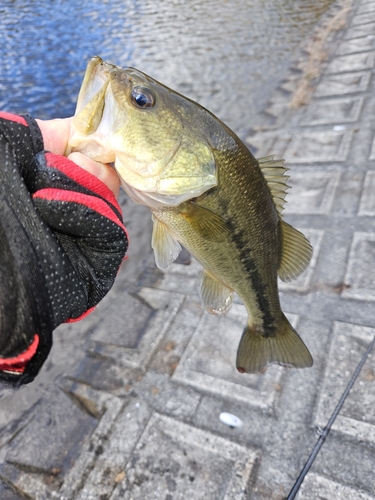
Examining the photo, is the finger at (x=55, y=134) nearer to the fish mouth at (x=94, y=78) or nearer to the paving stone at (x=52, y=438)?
the fish mouth at (x=94, y=78)

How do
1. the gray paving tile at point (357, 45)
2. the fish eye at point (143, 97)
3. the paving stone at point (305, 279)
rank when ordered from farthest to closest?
the gray paving tile at point (357, 45) → the paving stone at point (305, 279) → the fish eye at point (143, 97)

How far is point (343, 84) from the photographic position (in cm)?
681

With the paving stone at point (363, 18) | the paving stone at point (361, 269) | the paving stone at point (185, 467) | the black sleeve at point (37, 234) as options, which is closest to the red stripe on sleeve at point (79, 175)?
the black sleeve at point (37, 234)

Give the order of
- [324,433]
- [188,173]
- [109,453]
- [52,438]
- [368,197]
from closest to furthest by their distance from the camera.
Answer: [188,173]
[324,433]
[109,453]
[52,438]
[368,197]

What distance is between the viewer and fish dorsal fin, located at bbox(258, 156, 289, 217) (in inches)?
75.3

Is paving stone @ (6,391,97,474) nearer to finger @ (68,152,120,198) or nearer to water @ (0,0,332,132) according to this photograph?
finger @ (68,152,120,198)

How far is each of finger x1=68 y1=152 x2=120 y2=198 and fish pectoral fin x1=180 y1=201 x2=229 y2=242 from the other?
1.04ft

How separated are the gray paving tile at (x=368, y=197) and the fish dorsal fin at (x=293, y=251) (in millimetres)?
2147

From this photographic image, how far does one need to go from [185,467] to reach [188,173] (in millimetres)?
1851

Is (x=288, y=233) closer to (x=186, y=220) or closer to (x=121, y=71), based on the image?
(x=186, y=220)

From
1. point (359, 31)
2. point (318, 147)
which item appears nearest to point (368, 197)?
point (318, 147)

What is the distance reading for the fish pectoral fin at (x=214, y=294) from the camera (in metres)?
2.22

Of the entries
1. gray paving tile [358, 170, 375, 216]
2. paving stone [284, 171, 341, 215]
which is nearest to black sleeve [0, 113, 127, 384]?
paving stone [284, 171, 341, 215]

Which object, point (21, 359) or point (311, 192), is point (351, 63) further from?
point (21, 359)
